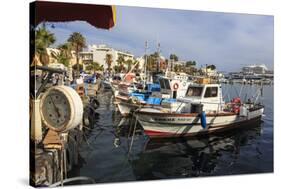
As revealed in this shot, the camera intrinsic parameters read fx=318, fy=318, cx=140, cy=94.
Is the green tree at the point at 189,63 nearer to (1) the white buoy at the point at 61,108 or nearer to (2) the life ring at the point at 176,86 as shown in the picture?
(2) the life ring at the point at 176,86

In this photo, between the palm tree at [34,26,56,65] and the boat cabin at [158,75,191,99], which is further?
the boat cabin at [158,75,191,99]

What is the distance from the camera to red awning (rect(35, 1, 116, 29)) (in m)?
4.81

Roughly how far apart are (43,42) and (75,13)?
0.77 meters

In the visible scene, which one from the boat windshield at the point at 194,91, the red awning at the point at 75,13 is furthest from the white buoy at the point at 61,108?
the boat windshield at the point at 194,91

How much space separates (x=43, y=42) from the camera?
4.83m

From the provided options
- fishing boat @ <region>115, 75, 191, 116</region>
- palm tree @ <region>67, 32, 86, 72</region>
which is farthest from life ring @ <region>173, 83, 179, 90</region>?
palm tree @ <region>67, 32, 86, 72</region>

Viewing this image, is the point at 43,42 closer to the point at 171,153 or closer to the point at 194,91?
the point at 171,153

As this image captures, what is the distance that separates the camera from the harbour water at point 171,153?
596cm

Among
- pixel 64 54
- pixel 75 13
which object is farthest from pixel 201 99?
pixel 75 13

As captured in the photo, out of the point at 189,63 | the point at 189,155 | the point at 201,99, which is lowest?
the point at 189,155

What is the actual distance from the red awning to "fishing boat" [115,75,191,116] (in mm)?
3709

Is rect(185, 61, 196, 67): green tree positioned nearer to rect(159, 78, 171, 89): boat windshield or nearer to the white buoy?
the white buoy

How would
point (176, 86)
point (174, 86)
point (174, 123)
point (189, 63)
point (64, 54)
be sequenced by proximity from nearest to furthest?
point (64, 54) < point (189, 63) < point (174, 123) < point (176, 86) < point (174, 86)

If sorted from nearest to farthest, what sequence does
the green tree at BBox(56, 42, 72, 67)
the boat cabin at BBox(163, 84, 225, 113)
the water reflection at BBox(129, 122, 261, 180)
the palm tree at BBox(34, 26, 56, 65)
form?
the palm tree at BBox(34, 26, 56, 65), the green tree at BBox(56, 42, 72, 67), the water reflection at BBox(129, 122, 261, 180), the boat cabin at BBox(163, 84, 225, 113)
